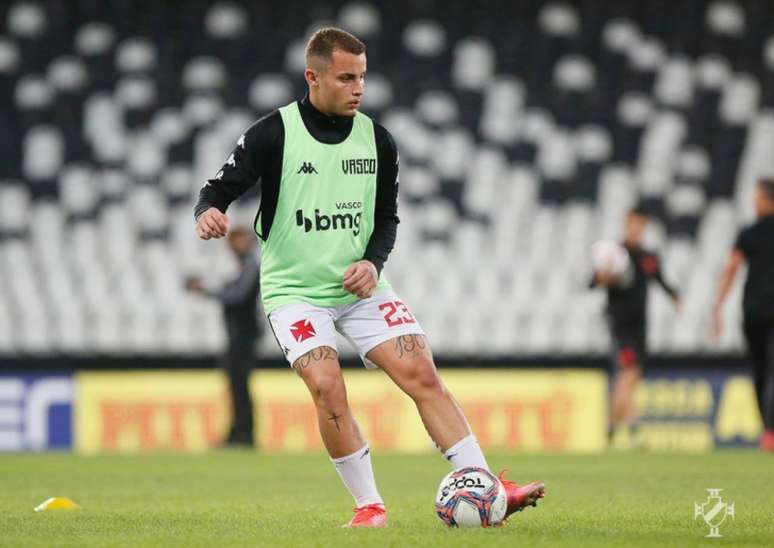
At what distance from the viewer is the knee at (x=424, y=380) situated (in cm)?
620

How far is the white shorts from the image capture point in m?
6.20

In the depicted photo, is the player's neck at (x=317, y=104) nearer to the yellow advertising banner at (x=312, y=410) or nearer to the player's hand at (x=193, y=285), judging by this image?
the player's hand at (x=193, y=285)

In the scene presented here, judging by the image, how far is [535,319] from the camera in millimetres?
17500

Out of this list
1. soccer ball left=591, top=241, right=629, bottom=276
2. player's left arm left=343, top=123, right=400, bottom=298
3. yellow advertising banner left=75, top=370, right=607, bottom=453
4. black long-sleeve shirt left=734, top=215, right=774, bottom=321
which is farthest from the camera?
yellow advertising banner left=75, top=370, right=607, bottom=453

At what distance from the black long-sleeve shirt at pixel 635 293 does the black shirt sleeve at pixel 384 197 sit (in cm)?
860

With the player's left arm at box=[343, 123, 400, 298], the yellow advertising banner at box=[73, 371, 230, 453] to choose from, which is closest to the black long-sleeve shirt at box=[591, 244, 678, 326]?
the yellow advertising banner at box=[73, 371, 230, 453]

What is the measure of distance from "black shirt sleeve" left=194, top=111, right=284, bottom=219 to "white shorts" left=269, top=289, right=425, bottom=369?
0.53 m

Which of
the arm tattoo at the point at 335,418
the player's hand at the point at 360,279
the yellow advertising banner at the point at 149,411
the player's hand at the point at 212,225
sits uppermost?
the player's hand at the point at 212,225

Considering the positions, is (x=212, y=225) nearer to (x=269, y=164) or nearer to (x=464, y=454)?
(x=269, y=164)

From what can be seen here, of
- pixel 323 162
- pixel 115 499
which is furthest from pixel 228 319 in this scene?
pixel 323 162

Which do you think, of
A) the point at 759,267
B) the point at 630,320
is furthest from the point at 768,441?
the point at 630,320

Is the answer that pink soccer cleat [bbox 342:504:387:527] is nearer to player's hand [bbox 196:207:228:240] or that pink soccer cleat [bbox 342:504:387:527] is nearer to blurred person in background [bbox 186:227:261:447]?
player's hand [bbox 196:207:228:240]

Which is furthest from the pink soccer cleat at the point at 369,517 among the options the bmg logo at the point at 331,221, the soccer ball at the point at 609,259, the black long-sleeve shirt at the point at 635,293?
the black long-sleeve shirt at the point at 635,293

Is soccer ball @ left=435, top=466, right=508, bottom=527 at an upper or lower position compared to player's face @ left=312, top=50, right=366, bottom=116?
lower
